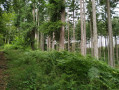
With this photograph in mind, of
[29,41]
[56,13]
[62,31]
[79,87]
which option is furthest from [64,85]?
[29,41]

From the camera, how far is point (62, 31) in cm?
1005

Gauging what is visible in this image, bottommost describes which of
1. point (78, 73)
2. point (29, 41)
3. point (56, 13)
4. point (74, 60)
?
point (78, 73)

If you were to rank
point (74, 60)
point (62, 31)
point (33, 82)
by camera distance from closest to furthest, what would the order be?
point (33, 82) → point (74, 60) → point (62, 31)

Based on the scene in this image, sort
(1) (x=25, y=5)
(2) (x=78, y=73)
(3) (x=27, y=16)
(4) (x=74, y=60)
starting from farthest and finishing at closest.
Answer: (1) (x=25, y=5) → (3) (x=27, y=16) → (4) (x=74, y=60) → (2) (x=78, y=73)

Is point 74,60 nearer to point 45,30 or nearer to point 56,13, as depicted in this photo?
point 45,30

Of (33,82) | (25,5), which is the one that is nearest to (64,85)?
(33,82)

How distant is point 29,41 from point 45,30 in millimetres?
3523

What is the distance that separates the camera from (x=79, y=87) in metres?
3.09

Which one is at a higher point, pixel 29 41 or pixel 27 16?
pixel 27 16

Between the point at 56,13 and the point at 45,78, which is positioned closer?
the point at 45,78

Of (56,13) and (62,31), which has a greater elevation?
(56,13)

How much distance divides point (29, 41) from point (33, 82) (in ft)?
31.5

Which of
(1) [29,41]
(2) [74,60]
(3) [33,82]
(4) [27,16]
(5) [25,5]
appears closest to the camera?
(3) [33,82]

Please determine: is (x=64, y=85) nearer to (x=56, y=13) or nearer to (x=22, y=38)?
(x=56, y=13)
